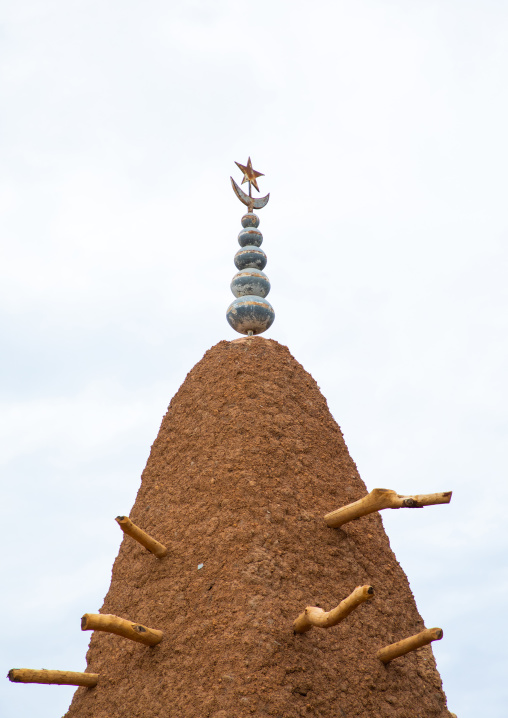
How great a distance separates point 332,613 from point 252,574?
93 cm

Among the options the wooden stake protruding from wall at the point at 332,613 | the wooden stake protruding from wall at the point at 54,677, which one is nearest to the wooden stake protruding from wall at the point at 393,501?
the wooden stake protruding from wall at the point at 332,613

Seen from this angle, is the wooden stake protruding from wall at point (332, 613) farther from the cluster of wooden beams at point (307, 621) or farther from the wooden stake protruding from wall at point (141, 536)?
the wooden stake protruding from wall at point (141, 536)

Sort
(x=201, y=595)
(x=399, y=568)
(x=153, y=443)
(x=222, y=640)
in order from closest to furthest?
(x=222, y=640) → (x=201, y=595) → (x=399, y=568) → (x=153, y=443)

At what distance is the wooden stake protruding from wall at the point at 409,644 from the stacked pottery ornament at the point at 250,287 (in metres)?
3.81

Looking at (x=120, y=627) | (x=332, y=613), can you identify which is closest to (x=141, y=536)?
(x=120, y=627)

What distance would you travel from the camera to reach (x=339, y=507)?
25.0 feet

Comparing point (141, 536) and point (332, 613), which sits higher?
point (141, 536)

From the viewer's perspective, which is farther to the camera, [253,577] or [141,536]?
[141,536]

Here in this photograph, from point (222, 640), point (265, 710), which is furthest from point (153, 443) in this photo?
point (265, 710)

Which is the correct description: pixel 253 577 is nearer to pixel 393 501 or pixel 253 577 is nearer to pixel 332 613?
pixel 332 613

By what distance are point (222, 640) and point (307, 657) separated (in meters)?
0.68

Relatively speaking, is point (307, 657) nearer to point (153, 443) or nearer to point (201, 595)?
point (201, 595)

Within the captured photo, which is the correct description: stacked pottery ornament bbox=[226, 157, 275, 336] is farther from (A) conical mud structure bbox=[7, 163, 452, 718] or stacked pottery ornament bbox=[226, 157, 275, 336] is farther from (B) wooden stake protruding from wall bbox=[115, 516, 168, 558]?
(B) wooden stake protruding from wall bbox=[115, 516, 168, 558]

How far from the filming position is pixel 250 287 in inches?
367
